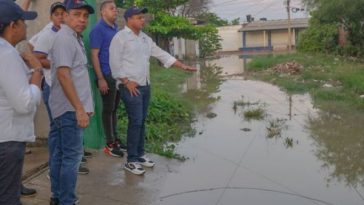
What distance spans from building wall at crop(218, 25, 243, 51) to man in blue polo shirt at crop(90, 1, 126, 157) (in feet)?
159

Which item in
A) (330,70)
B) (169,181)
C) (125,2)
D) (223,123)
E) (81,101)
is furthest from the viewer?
(125,2)

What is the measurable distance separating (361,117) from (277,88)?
5.13 m

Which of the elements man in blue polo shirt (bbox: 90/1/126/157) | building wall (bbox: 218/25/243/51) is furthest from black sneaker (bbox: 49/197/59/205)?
building wall (bbox: 218/25/243/51)

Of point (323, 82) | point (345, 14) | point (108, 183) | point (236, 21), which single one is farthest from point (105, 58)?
point (236, 21)

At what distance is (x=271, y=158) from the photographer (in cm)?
600

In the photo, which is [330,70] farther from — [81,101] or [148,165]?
[81,101]

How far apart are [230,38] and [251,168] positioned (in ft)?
162

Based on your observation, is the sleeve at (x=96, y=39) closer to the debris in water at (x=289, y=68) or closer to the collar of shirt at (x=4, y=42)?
the collar of shirt at (x=4, y=42)

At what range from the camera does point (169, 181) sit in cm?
504

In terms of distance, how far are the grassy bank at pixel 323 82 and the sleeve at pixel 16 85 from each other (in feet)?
25.8

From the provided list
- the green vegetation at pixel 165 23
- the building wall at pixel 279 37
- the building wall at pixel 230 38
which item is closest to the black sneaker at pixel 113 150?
the green vegetation at pixel 165 23

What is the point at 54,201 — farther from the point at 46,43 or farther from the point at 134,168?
the point at 46,43

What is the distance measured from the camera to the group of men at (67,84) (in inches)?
106

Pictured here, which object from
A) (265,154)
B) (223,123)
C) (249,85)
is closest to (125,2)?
(249,85)
